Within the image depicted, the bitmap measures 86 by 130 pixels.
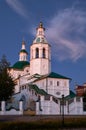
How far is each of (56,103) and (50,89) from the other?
35.6ft

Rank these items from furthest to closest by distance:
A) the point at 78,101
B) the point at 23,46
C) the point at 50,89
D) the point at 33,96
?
the point at 23,46, the point at 50,89, the point at 33,96, the point at 78,101

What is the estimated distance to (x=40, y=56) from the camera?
6675 centimetres

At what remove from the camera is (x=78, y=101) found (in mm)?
48250

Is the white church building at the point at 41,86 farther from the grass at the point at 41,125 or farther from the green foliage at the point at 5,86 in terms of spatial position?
the grass at the point at 41,125

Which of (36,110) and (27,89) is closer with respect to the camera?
(36,110)

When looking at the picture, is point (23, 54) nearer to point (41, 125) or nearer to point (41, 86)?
point (41, 86)

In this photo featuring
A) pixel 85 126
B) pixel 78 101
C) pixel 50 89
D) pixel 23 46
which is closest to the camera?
pixel 85 126

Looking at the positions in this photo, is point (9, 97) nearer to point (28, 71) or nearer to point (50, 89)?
→ point (50, 89)

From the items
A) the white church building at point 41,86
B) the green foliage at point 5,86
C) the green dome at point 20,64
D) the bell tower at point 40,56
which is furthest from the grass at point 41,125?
the green dome at point 20,64

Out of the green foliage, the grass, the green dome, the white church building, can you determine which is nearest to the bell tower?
the white church building

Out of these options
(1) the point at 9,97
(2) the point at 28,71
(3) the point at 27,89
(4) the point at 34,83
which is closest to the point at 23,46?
(2) the point at 28,71

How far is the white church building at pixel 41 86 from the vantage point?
47906 mm

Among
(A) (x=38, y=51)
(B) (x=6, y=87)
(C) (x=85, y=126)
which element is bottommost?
(C) (x=85, y=126)

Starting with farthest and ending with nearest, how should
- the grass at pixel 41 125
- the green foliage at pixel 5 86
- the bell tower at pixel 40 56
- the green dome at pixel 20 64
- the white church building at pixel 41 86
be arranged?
1. the green dome at pixel 20 64
2. the bell tower at pixel 40 56
3. the white church building at pixel 41 86
4. the green foliage at pixel 5 86
5. the grass at pixel 41 125
